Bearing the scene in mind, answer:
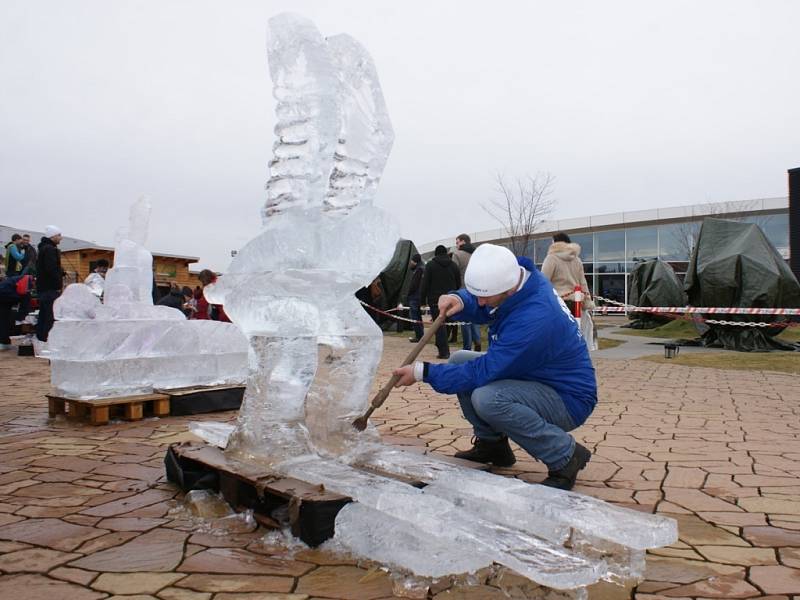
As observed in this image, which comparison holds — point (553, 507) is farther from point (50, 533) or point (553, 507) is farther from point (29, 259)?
point (29, 259)

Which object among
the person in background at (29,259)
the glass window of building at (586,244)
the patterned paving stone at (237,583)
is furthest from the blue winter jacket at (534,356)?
the glass window of building at (586,244)

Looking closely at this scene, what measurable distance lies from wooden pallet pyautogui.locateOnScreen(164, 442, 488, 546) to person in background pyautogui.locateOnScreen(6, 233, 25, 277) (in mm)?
10736

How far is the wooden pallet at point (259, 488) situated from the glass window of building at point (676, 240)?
28.7 metres

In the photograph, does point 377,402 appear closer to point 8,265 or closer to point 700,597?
point 700,597

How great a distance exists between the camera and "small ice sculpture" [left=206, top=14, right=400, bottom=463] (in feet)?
11.3

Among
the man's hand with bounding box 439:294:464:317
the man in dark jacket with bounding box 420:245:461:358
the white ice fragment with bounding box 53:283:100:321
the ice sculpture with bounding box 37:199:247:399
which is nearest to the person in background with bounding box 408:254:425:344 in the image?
the man in dark jacket with bounding box 420:245:461:358

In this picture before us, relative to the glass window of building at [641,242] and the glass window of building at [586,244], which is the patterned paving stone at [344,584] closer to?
the glass window of building at [641,242]

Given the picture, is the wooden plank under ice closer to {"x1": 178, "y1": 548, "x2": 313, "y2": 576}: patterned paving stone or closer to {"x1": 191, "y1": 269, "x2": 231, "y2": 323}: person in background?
{"x1": 178, "y1": 548, "x2": 313, "y2": 576}: patterned paving stone

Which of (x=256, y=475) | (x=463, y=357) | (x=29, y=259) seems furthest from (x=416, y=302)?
(x=256, y=475)

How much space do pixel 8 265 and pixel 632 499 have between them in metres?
12.7

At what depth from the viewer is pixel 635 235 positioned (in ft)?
106

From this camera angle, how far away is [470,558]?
2285 millimetres

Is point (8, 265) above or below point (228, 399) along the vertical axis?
above

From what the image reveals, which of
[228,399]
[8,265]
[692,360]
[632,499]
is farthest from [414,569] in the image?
[8,265]
